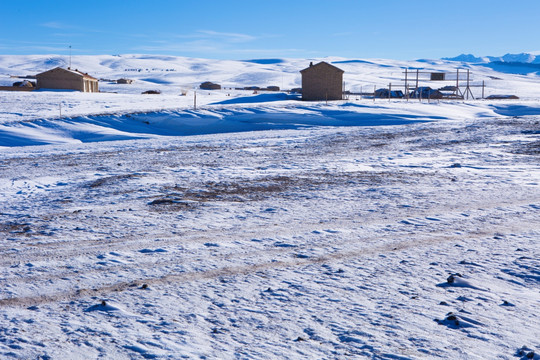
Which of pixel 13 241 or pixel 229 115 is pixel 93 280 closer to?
pixel 13 241

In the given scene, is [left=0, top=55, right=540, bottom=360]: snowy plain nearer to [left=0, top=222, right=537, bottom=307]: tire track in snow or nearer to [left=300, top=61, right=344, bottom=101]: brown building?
[left=0, top=222, right=537, bottom=307]: tire track in snow

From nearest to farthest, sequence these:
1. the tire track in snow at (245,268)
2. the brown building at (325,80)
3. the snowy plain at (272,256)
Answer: the snowy plain at (272,256), the tire track in snow at (245,268), the brown building at (325,80)

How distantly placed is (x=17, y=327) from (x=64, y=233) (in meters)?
2.71

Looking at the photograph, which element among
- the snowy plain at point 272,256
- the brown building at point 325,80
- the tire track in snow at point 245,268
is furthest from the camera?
the brown building at point 325,80

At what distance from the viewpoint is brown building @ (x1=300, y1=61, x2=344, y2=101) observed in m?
41.9

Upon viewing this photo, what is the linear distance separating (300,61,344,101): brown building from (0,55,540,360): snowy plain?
92.4 feet

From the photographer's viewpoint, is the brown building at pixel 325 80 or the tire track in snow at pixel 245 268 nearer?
the tire track in snow at pixel 245 268

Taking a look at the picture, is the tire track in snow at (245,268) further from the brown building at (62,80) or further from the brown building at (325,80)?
the brown building at (62,80)

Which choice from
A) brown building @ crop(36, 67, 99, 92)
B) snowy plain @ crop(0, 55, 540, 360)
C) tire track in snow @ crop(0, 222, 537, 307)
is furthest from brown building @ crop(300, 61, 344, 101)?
tire track in snow @ crop(0, 222, 537, 307)

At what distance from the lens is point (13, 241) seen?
251 inches

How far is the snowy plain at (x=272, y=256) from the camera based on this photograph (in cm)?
392

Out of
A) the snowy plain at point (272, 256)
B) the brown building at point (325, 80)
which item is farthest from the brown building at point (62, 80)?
the snowy plain at point (272, 256)

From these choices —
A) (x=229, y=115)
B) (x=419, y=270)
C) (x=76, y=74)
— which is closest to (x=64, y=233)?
(x=419, y=270)

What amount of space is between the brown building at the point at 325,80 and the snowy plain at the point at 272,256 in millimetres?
28165
